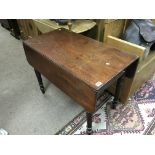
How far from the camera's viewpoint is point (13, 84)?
6.43 ft

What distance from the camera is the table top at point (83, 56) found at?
40.3 inches

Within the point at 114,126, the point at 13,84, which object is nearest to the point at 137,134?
the point at 114,126

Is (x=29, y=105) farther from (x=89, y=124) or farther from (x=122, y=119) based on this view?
(x=122, y=119)

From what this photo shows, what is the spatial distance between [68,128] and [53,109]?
0.90 feet

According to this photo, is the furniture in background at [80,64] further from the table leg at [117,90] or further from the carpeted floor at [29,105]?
the carpeted floor at [29,105]

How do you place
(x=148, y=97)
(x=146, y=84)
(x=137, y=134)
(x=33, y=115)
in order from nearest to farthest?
1. (x=137, y=134)
2. (x=33, y=115)
3. (x=148, y=97)
4. (x=146, y=84)

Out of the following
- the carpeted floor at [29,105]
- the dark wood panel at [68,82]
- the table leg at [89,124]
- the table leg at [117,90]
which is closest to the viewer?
the dark wood panel at [68,82]

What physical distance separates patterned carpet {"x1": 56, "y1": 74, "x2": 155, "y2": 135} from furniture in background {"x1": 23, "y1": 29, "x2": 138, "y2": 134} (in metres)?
0.17

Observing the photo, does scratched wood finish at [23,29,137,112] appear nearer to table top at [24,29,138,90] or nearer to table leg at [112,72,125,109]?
table top at [24,29,138,90]

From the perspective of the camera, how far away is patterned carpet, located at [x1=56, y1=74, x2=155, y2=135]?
4.68 ft

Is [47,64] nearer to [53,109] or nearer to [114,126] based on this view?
[53,109]

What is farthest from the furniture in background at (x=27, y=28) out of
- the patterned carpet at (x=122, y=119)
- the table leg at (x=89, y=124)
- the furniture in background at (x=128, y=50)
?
the table leg at (x=89, y=124)

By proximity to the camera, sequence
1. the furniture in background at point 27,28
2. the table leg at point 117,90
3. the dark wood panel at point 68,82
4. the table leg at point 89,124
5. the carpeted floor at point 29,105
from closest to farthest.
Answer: the dark wood panel at point 68,82
the table leg at point 89,124
the table leg at point 117,90
the carpeted floor at point 29,105
the furniture in background at point 27,28

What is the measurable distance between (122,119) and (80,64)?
75cm
